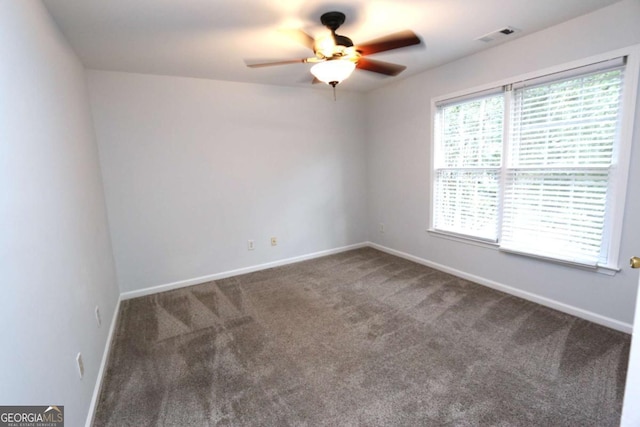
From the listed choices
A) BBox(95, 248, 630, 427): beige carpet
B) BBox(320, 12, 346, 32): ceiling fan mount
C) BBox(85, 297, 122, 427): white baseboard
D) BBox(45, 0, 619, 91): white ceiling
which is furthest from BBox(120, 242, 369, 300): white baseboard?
BBox(320, 12, 346, 32): ceiling fan mount

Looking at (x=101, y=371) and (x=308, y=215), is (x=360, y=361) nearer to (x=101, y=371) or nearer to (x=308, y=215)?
(x=101, y=371)

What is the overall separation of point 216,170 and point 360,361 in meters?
2.63

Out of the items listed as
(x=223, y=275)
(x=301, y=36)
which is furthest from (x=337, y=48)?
(x=223, y=275)

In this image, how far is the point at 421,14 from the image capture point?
2125 millimetres

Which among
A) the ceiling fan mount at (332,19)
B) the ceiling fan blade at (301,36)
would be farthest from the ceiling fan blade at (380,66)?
the ceiling fan blade at (301,36)

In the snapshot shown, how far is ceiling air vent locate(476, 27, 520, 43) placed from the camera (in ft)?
8.04

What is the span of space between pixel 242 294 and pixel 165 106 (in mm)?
2203

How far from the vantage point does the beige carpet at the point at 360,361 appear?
1.66 meters

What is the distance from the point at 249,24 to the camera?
7.05ft

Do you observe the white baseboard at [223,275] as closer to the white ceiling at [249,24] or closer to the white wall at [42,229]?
the white wall at [42,229]

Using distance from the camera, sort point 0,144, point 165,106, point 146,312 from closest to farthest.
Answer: point 0,144, point 146,312, point 165,106

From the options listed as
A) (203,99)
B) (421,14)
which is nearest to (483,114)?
(421,14)

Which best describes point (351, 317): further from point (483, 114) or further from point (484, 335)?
point (483, 114)

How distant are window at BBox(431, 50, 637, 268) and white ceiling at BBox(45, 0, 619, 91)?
21.4 inches
